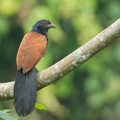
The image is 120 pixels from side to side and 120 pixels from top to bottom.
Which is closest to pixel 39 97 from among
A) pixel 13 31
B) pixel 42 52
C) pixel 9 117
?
pixel 13 31

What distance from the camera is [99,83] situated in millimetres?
7875

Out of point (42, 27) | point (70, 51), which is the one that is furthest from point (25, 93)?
point (70, 51)

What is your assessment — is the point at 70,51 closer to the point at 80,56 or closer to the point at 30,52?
the point at 30,52

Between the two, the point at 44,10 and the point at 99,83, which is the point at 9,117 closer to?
the point at 44,10

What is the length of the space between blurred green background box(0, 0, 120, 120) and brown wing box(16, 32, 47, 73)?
183 cm

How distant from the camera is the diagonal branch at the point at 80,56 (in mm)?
3932

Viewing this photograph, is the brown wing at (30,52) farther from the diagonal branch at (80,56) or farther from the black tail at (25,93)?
the diagonal branch at (80,56)

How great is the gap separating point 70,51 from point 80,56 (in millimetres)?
4335

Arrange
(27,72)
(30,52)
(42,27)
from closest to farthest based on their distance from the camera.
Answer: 1. (27,72)
2. (30,52)
3. (42,27)

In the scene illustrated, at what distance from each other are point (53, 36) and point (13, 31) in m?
1.31

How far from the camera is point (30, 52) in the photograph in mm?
4562

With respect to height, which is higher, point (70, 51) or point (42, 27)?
point (42, 27)

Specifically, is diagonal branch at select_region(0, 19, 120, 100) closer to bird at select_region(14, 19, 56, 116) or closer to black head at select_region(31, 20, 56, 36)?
bird at select_region(14, 19, 56, 116)

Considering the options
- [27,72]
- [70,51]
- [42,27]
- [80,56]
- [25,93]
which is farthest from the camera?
[70,51]
